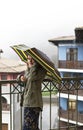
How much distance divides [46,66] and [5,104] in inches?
565

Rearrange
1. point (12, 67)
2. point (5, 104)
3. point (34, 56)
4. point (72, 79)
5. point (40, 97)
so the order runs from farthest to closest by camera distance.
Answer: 1. point (12, 67)
2. point (5, 104)
3. point (72, 79)
4. point (40, 97)
5. point (34, 56)

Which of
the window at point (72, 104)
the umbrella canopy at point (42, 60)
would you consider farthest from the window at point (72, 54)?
the umbrella canopy at point (42, 60)

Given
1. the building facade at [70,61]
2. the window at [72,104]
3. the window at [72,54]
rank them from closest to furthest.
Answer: the window at [72,104]
the building facade at [70,61]
the window at [72,54]

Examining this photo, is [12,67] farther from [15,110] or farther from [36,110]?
[36,110]

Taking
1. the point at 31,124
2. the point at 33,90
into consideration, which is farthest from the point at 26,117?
the point at 33,90

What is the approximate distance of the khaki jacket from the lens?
3471 mm

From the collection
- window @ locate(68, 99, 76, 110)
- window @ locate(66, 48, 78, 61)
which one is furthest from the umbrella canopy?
window @ locate(66, 48, 78, 61)

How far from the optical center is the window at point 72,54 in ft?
57.8

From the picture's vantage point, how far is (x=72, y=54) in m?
18.0

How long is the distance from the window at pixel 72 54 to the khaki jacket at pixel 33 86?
1416 centimetres

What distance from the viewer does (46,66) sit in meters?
3.34

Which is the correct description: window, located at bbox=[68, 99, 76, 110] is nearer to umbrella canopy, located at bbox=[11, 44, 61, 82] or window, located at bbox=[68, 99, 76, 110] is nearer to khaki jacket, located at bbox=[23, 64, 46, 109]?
khaki jacket, located at bbox=[23, 64, 46, 109]

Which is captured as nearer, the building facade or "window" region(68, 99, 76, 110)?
"window" region(68, 99, 76, 110)

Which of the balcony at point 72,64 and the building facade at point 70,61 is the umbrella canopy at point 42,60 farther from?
the balcony at point 72,64
